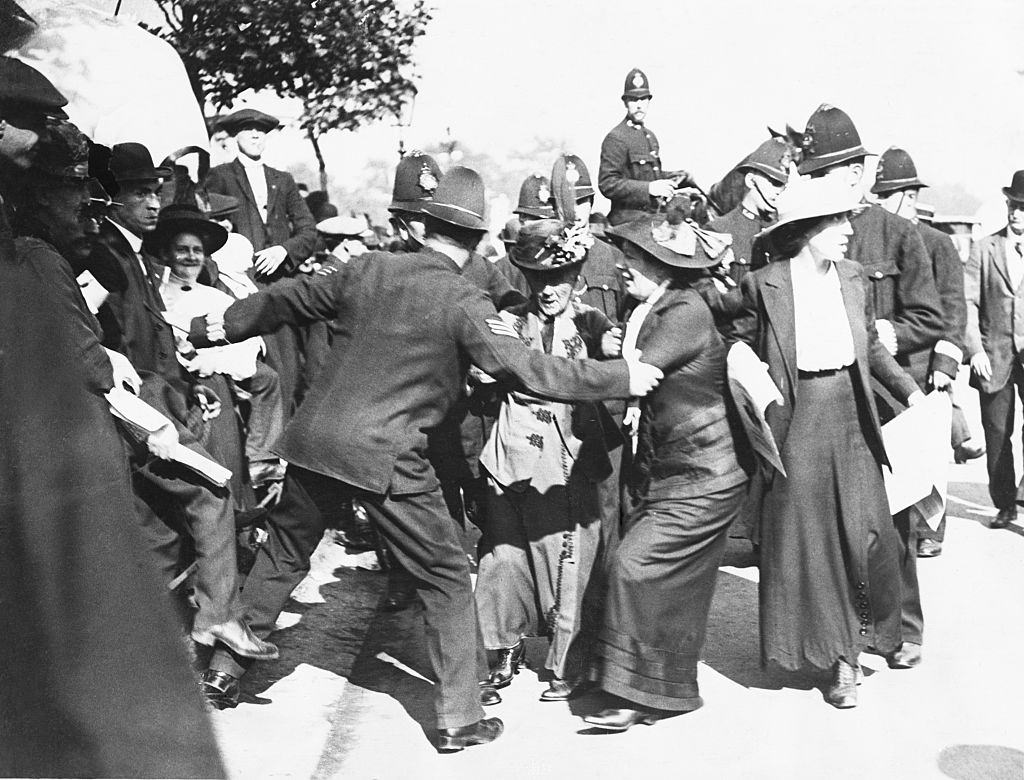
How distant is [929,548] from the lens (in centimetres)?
678

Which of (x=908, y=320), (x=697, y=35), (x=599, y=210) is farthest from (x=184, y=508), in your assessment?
(x=599, y=210)

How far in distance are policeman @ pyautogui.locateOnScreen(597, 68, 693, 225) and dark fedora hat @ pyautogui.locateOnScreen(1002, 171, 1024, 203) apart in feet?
5.77

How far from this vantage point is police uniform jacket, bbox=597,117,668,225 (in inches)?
283

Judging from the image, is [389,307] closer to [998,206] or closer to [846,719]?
[846,719]

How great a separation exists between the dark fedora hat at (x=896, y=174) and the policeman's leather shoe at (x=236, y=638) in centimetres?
387

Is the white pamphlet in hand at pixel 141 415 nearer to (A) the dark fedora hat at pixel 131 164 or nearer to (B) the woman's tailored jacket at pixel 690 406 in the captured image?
(A) the dark fedora hat at pixel 131 164

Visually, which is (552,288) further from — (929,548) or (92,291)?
(929,548)

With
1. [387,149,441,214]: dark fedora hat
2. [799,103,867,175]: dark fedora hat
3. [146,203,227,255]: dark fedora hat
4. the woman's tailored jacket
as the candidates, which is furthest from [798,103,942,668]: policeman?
[146,203,227,255]: dark fedora hat

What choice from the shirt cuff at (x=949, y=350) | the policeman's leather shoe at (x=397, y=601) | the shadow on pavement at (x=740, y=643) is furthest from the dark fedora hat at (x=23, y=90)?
the shirt cuff at (x=949, y=350)

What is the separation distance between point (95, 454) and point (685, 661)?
349 cm

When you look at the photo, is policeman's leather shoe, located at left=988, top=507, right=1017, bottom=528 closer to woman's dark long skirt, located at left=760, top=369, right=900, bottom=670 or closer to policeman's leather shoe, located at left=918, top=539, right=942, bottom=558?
policeman's leather shoe, located at left=918, top=539, right=942, bottom=558

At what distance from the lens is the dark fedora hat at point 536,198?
622cm

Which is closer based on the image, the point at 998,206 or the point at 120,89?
the point at 120,89

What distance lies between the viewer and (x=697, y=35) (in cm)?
541
